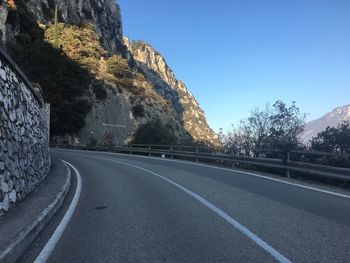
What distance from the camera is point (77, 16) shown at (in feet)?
297

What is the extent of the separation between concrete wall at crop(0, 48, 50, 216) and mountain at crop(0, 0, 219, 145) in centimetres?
3424

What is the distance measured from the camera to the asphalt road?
6.08m

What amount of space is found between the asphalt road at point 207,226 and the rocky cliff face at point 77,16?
49131 mm

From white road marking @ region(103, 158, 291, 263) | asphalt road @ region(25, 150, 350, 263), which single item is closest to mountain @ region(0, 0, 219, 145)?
asphalt road @ region(25, 150, 350, 263)

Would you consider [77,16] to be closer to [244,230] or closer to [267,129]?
[267,129]

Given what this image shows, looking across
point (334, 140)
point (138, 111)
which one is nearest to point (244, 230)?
point (334, 140)

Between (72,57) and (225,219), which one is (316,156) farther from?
(72,57)

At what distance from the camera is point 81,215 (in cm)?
935

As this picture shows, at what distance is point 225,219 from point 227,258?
2.56m

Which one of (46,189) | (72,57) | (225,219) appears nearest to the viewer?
(225,219)

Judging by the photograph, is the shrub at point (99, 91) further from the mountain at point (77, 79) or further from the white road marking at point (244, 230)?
the white road marking at point (244, 230)

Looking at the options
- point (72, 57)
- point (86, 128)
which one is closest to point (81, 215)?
point (86, 128)

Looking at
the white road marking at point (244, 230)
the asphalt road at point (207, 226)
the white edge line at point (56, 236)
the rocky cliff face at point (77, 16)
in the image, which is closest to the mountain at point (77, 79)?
the rocky cliff face at point (77, 16)

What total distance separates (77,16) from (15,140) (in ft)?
280
